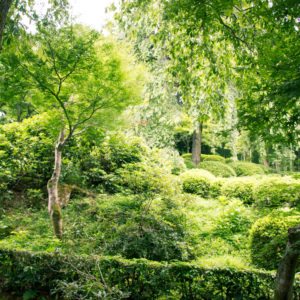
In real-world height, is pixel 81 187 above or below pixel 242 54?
below

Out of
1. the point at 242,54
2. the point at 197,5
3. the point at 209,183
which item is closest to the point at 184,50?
the point at 242,54

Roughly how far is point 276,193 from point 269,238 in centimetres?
255

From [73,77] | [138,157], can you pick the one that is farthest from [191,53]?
[138,157]

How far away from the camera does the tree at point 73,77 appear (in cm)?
445

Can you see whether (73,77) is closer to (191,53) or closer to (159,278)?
(191,53)

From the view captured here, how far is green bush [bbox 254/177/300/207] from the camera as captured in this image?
6619mm

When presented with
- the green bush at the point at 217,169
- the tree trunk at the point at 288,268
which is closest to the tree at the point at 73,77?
the tree trunk at the point at 288,268

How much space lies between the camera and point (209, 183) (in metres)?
9.73

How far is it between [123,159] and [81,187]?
53.0 inches

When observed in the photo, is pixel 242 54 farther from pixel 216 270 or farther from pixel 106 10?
pixel 216 270

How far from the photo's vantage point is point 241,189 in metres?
8.78

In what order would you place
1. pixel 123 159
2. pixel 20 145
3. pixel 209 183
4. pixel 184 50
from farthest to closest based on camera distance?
1. pixel 209 183
2. pixel 123 159
3. pixel 20 145
4. pixel 184 50

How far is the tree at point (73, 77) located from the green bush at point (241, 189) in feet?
16.1

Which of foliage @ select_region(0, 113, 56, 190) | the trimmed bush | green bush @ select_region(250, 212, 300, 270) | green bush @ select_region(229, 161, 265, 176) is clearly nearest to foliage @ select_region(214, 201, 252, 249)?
green bush @ select_region(250, 212, 300, 270)
